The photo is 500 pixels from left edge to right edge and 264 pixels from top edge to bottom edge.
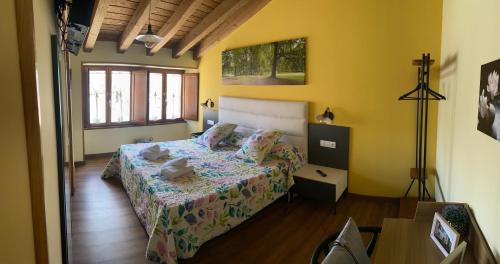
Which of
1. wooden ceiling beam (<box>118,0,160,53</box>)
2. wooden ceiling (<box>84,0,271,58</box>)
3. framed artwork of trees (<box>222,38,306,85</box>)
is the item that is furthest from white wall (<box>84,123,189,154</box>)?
framed artwork of trees (<box>222,38,306,85</box>)

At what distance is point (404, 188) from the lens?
139 inches

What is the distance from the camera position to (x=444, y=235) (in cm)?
152

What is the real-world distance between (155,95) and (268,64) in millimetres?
3028

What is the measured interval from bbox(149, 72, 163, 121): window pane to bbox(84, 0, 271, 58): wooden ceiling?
86 centimetres

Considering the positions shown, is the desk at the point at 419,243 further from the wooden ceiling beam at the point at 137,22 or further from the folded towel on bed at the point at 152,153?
the wooden ceiling beam at the point at 137,22

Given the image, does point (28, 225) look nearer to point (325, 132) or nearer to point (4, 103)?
point (4, 103)

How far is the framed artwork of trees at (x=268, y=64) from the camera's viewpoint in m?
4.17

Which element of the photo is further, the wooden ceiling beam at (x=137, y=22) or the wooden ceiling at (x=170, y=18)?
the wooden ceiling at (x=170, y=18)

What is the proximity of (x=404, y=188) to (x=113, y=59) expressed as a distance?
17.0 ft

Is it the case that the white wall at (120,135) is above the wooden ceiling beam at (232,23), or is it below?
below

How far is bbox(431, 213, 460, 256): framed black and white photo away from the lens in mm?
1416

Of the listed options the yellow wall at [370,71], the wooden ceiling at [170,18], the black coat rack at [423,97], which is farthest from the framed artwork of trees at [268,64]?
the black coat rack at [423,97]

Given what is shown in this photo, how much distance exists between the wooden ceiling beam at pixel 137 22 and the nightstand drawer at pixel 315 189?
2899mm

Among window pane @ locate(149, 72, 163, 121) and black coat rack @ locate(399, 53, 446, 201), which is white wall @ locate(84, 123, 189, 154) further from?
black coat rack @ locate(399, 53, 446, 201)
